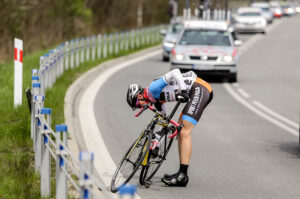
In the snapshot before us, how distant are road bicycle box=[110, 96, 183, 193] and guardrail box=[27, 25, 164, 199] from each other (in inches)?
12.2

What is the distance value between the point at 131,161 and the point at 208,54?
1358 cm

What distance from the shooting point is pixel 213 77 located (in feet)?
77.3

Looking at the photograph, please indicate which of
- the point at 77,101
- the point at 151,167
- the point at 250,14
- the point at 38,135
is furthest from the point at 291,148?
the point at 250,14

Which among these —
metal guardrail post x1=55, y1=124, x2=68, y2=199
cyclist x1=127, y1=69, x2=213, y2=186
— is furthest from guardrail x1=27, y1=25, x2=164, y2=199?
cyclist x1=127, y1=69, x2=213, y2=186

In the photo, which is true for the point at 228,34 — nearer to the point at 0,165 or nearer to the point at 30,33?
the point at 30,33

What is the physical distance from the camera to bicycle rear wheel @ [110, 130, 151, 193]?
7961 mm

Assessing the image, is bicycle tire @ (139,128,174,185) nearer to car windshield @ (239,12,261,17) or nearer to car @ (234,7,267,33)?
car @ (234,7,267,33)

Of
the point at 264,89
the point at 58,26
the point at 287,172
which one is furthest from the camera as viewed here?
the point at 58,26

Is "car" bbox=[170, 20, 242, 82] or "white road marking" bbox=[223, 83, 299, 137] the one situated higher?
"car" bbox=[170, 20, 242, 82]

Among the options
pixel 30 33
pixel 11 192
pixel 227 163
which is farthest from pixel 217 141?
pixel 30 33

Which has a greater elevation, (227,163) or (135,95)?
(135,95)

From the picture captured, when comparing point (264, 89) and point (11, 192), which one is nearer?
point (11, 192)

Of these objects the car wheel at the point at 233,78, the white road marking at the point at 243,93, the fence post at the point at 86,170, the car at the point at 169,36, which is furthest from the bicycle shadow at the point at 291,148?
the car at the point at 169,36

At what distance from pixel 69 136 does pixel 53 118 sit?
1.09 metres
